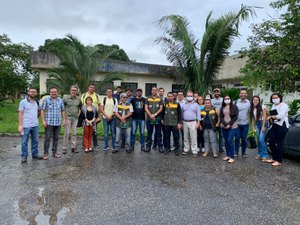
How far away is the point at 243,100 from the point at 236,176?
2355mm

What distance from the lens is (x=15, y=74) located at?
1659 centimetres

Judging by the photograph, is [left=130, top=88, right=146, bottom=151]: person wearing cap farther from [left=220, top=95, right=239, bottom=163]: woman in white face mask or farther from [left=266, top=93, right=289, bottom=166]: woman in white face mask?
[left=266, top=93, right=289, bottom=166]: woman in white face mask

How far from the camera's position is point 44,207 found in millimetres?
3873

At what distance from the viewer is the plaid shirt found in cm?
675

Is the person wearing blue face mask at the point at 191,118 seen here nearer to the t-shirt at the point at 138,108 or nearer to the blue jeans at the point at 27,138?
the t-shirt at the point at 138,108

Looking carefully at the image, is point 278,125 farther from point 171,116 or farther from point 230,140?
point 171,116

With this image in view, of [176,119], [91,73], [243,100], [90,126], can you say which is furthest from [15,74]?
[243,100]

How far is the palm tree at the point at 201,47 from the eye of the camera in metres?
11.0

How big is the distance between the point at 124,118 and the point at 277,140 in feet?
12.5

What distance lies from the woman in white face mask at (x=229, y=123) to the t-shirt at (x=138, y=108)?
2.13 meters

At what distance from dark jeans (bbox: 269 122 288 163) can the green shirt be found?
494 cm

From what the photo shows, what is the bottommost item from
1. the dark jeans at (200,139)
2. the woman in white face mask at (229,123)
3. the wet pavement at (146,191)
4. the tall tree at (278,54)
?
the wet pavement at (146,191)

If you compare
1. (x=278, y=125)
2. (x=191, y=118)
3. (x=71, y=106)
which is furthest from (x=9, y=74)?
(x=278, y=125)

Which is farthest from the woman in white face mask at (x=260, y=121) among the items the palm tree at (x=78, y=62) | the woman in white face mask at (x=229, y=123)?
the palm tree at (x=78, y=62)
